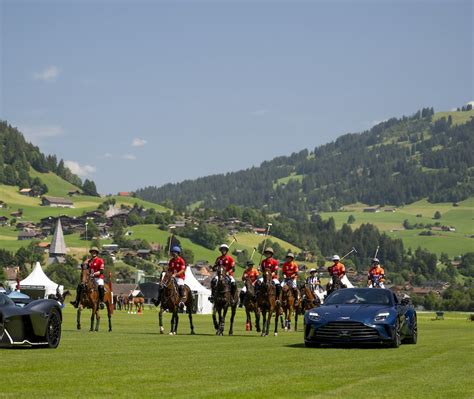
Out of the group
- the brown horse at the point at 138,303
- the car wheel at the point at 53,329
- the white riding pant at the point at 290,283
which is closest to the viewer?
the car wheel at the point at 53,329

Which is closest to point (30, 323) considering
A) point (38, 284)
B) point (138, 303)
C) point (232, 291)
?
point (232, 291)

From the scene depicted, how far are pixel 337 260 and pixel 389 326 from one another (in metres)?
15.5

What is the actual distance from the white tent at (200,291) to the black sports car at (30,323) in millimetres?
80170

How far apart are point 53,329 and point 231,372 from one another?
702 centimetres

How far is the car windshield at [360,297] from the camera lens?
98.3ft

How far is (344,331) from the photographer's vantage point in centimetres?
2798

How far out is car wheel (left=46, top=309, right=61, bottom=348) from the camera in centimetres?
2520

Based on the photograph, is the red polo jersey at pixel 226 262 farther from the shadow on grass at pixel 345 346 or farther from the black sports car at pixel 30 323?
the black sports car at pixel 30 323

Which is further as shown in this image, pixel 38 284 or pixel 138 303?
pixel 138 303

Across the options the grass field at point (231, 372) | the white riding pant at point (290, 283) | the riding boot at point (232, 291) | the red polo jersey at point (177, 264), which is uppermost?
the red polo jersey at point (177, 264)

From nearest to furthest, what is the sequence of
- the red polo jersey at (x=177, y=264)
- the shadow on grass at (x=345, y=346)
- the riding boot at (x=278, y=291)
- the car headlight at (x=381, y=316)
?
the car headlight at (x=381, y=316)
the shadow on grass at (x=345, y=346)
the red polo jersey at (x=177, y=264)
the riding boot at (x=278, y=291)

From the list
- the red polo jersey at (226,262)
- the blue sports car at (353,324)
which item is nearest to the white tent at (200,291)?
the red polo jersey at (226,262)

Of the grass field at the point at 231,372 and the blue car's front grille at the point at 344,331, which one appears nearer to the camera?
the grass field at the point at 231,372

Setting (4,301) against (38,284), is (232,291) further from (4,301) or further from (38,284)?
(38,284)
